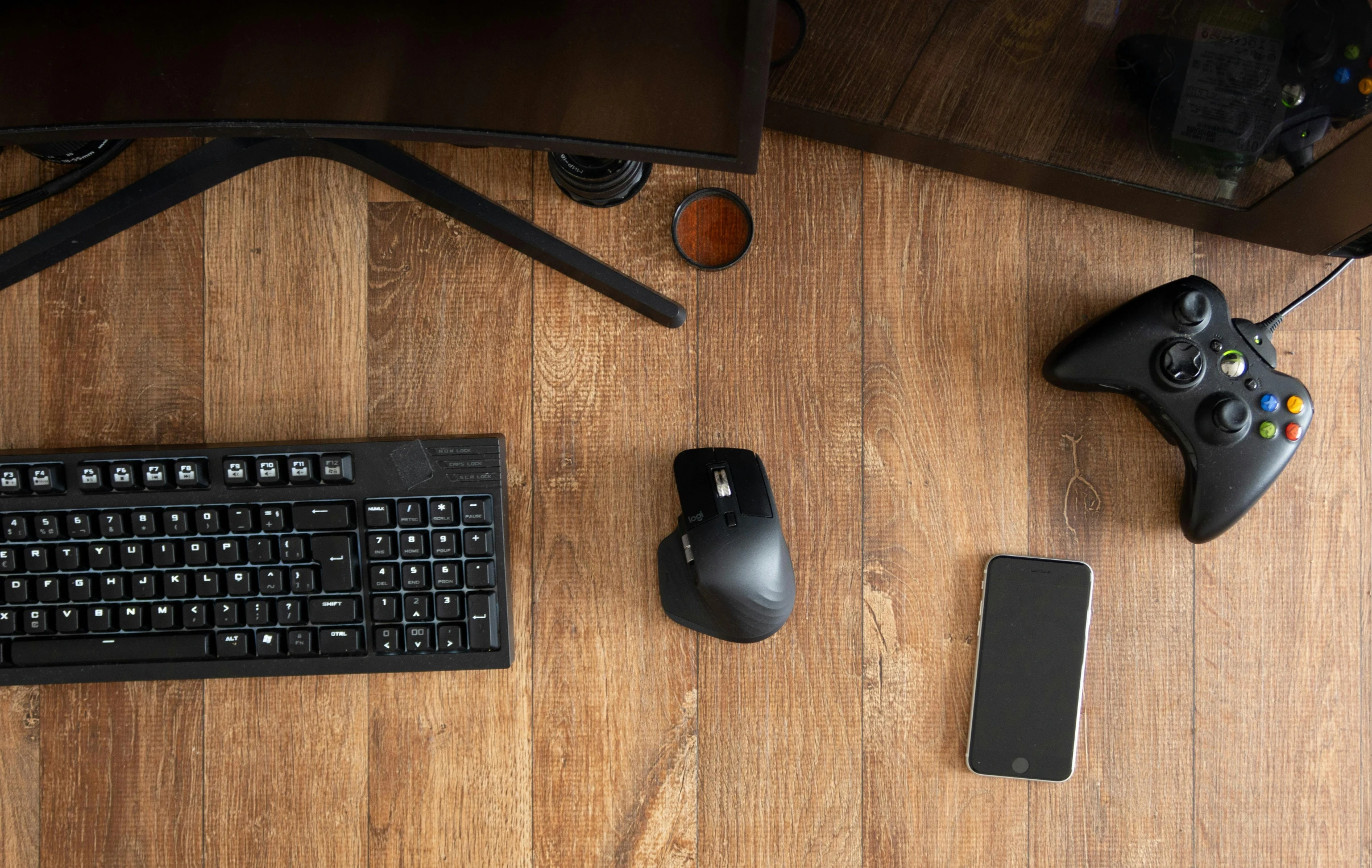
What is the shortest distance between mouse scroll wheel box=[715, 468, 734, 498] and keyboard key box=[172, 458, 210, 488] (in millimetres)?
442

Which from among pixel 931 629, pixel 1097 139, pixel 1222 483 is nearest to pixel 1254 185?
pixel 1097 139

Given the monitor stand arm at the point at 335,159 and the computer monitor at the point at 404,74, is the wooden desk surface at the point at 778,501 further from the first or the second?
the computer monitor at the point at 404,74

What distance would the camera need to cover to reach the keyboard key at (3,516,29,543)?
80 cm

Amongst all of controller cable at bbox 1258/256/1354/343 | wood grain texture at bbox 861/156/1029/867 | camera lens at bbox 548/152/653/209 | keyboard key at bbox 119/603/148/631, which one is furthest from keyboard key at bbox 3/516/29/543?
controller cable at bbox 1258/256/1354/343

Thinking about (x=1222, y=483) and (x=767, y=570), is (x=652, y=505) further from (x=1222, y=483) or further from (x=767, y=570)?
(x=1222, y=483)

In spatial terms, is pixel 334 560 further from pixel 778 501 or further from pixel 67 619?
pixel 778 501

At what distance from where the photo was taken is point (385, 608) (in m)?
0.82

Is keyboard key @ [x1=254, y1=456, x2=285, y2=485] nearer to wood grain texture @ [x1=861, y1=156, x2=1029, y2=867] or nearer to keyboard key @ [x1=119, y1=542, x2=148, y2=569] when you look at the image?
A: keyboard key @ [x1=119, y1=542, x2=148, y2=569]

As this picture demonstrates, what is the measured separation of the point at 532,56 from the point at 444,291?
276mm

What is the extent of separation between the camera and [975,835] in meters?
0.90

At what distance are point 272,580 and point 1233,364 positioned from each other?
87cm

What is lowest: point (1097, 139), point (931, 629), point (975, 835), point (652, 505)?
point (975, 835)

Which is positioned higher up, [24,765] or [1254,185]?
[1254,185]

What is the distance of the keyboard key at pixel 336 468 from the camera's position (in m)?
0.81
